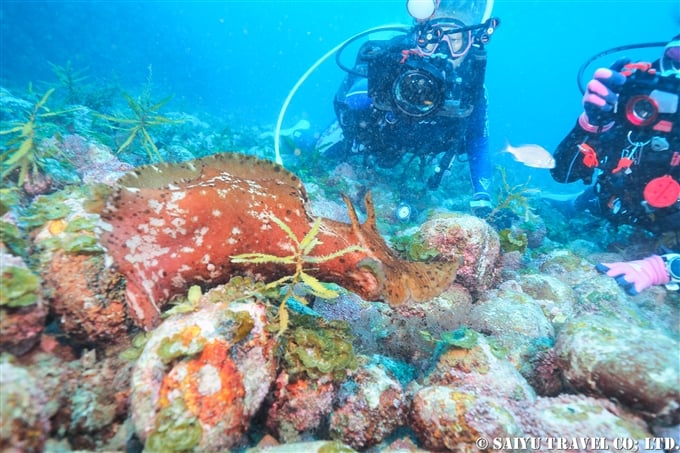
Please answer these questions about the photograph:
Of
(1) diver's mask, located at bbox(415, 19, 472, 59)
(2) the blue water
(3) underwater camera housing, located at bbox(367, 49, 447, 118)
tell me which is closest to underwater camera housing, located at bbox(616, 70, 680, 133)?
(3) underwater camera housing, located at bbox(367, 49, 447, 118)

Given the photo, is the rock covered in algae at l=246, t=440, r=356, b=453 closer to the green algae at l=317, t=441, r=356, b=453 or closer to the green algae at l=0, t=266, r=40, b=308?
the green algae at l=317, t=441, r=356, b=453

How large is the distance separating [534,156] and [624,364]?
4.30 metres

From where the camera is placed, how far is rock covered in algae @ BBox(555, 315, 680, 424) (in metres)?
1.99

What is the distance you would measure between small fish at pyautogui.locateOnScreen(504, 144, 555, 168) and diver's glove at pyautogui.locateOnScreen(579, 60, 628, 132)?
0.85 meters

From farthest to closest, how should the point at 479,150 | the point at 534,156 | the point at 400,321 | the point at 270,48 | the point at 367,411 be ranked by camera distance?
the point at 270,48, the point at 479,150, the point at 534,156, the point at 400,321, the point at 367,411

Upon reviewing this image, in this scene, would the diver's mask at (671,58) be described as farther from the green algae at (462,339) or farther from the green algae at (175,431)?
the green algae at (175,431)

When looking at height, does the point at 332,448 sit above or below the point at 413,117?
below

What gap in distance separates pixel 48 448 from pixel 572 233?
29.2 feet

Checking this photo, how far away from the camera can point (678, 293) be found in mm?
4105

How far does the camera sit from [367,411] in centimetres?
212

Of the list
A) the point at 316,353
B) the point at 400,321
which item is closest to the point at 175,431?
the point at 316,353

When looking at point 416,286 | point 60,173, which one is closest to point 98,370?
point 416,286

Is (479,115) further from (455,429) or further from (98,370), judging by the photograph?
(98,370)

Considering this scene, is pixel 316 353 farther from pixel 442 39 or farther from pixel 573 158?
pixel 442 39
